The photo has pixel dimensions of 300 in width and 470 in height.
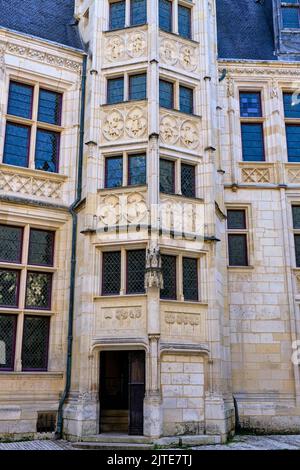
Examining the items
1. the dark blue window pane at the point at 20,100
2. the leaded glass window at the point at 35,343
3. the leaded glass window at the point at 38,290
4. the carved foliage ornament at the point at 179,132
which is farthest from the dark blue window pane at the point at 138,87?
the leaded glass window at the point at 35,343

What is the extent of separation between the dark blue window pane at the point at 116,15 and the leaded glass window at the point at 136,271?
20.2 ft

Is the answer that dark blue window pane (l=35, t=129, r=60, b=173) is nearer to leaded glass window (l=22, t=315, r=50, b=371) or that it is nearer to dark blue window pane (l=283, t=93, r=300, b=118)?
leaded glass window (l=22, t=315, r=50, b=371)

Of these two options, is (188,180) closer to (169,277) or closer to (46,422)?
(169,277)

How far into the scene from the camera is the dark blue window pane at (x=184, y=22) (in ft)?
42.4

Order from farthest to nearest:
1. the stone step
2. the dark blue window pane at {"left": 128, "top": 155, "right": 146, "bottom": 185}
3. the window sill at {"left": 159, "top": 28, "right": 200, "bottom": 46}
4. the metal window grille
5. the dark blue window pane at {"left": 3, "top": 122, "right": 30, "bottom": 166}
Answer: the window sill at {"left": 159, "top": 28, "right": 200, "bottom": 46} → the dark blue window pane at {"left": 3, "top": 122, "right": 30, "bottom": 166} → the dark blue window pane at {"left": 128, "top": 155, "right": 146, "bottom": 185} → the metal window grille → the stone step

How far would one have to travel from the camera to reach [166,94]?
12.1 m

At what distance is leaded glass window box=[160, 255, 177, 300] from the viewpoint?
10.5m

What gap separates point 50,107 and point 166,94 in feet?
9.93

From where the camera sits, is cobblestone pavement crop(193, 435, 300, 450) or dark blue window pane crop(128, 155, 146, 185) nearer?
cobblestone pavement crop(193, 435, 300, 450)

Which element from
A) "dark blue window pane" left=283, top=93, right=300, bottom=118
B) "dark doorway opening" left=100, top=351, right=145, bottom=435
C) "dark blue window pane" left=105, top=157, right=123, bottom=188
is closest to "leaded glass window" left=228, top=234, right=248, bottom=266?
"dark blue window pane" left=105, top=157, right=123, bottom=188

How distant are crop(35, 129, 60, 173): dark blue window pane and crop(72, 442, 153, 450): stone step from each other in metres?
6.38

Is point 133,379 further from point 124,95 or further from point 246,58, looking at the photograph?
point 246,58

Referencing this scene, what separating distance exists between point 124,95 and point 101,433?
7725mm

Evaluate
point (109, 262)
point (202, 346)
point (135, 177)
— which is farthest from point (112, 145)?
point (202, 346)
